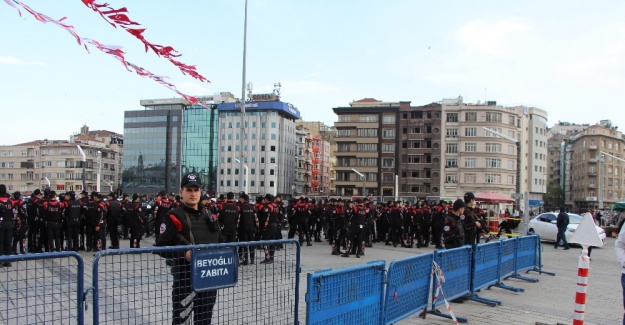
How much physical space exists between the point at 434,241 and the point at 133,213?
12093 mm

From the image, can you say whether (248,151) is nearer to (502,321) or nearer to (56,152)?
(56,152)

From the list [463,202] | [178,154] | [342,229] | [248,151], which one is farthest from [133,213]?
[178,154]

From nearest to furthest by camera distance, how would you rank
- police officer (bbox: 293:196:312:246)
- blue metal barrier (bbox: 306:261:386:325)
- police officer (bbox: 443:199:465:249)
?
blue metal barrier (bbox: 306:261:386:325)
police officer (bbox: 443:199:465:249)
police officer (bbox: 293:196:312:246)

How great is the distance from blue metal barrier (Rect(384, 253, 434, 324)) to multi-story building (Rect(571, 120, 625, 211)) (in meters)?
114

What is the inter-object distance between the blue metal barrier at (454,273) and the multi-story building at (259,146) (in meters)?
101

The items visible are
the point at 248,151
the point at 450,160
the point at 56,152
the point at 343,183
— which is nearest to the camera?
the point at 450,160

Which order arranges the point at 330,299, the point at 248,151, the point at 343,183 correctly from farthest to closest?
the point at 248,151 < the point at 343,183 < the point at 330,299

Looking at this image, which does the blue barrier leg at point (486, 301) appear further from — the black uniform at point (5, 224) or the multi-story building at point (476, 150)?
the multi-story building at point (476, 150)

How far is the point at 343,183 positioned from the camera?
9850 centimetres

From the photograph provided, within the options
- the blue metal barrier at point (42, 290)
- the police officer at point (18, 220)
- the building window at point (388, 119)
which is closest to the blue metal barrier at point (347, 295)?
the blue metal barrier at point (42, 290)

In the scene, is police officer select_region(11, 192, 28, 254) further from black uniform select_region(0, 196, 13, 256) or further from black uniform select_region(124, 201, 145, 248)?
black uniform select_region(124, 201, 145, 248)

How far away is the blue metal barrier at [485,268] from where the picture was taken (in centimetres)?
984

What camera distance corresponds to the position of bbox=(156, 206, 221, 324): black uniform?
15.3ft

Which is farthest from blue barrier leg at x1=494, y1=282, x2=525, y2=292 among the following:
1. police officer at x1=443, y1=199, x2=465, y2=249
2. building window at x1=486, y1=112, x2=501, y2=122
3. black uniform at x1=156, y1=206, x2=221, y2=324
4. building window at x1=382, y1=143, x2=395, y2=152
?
building window at x1=382, y1=143, x2=395, y2=152
